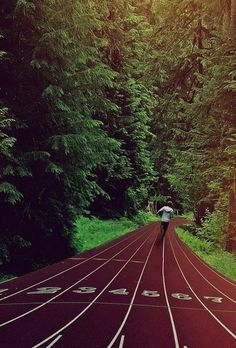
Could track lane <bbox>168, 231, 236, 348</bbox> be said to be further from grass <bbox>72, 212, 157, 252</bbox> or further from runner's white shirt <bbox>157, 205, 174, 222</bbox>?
runner's white shirt <bbox>157, 205, 174, 222</bbox>

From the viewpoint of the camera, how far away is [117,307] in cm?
915

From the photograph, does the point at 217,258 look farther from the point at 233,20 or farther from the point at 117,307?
the point at 117,307

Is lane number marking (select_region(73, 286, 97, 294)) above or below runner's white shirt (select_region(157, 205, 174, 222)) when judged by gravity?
below

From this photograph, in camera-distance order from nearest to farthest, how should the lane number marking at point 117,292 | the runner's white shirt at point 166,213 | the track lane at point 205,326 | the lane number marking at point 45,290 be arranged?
1. the track lane at point 205,326
2. the lane number marking at point 45,290
3. the lane number marking at point 117,292
4. the runner's white shirt at point 166,213

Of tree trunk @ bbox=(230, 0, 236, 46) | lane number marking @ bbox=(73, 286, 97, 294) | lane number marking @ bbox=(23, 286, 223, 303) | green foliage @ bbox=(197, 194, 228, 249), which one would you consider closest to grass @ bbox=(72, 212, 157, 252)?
green foliage @ bbox=(197, 194, 228, 249)

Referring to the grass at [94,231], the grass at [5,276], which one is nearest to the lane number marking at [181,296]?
the grass at [5,276]

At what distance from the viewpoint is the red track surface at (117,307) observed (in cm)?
693

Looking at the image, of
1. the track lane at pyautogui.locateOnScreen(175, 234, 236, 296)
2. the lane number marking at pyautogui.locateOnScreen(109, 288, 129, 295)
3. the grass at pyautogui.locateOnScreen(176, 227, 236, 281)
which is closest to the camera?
the lane number marking at pyautogui.locateOnScreen(109, 288, 129, 295)

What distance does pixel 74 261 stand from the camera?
15953 mm

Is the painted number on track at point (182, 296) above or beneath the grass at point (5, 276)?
above

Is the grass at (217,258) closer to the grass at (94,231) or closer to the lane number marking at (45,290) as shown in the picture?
the grass at (94,231)

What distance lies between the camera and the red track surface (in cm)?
693

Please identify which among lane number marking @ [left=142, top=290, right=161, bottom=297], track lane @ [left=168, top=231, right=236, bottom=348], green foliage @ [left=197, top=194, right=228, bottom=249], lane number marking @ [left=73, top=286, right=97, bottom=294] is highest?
green foliage @ [left=197, top=194, right=228, bottom=249]

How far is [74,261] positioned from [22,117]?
5226 millimetres
